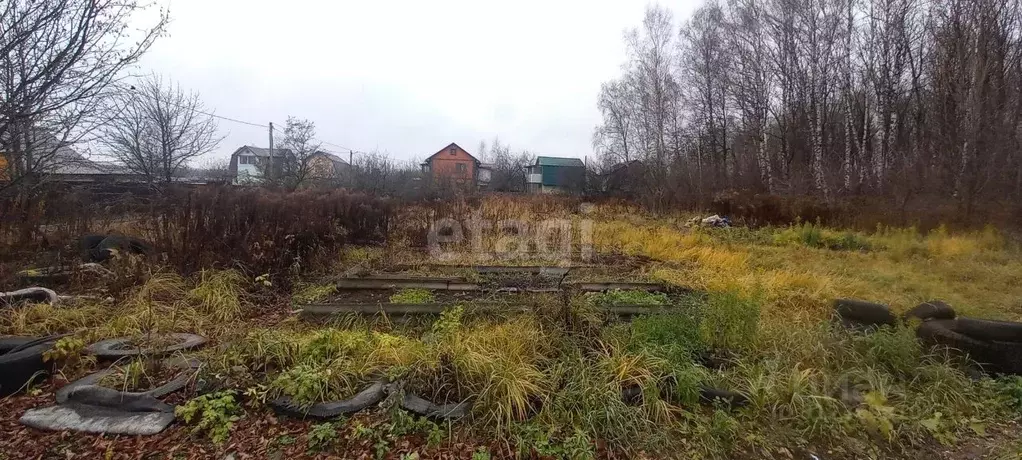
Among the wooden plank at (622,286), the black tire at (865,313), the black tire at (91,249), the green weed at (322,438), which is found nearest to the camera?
the green weed at (322,438)

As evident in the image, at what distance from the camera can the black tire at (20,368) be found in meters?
2.50

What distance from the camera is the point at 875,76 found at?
14.8 meters

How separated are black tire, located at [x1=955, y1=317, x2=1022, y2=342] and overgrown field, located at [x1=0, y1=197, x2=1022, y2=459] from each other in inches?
9.4

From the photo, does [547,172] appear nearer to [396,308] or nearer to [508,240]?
[508,240]

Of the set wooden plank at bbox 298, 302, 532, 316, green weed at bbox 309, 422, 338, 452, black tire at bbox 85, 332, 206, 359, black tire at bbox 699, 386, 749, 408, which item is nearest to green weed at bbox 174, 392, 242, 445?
green weed at bbox 309, 422, 338, 452

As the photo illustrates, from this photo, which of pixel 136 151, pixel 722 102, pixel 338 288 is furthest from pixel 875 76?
pixel 136 151

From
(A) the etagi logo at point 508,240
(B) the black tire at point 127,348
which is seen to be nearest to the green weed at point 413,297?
(B) the black tire at point 127,348

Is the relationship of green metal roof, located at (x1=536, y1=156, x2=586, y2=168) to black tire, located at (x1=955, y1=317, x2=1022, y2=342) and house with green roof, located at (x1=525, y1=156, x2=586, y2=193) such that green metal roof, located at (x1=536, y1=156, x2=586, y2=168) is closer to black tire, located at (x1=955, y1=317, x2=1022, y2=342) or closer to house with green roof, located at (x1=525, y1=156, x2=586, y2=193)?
house with green roof, located at (x1=525, y1=156, x2=586, y2=193)

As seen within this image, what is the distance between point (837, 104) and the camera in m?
16.3

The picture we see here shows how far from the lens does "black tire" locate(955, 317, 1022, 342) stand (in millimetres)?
2936

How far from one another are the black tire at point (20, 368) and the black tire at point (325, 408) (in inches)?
63.6

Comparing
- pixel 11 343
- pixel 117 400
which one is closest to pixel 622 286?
pixel 117 400

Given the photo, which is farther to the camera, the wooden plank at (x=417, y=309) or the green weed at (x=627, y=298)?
the green weed at (x=627, y=298)

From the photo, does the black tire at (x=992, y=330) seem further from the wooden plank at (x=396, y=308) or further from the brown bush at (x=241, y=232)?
the brown bush at (x=241, y=232)
